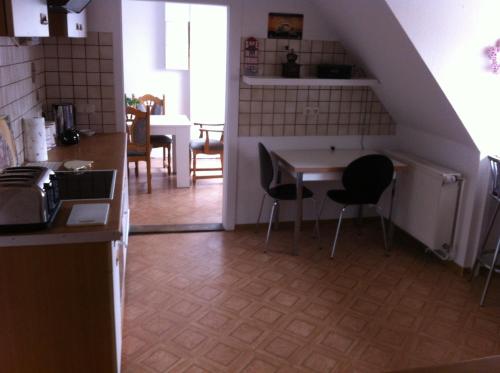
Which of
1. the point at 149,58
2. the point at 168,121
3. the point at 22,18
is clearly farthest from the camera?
the point at 149,58

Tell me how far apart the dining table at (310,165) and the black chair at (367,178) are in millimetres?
106

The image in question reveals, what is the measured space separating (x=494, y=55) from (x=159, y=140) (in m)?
3.75

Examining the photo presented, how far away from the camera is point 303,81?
4.00m

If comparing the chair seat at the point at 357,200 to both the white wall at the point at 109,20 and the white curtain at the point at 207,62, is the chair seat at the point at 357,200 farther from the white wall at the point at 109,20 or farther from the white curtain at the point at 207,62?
the white curtain at the point at 207,62

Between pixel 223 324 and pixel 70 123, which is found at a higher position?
pixel 70 123

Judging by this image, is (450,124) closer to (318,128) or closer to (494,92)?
(494,92)

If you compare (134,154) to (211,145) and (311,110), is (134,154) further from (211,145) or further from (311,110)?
(311,110)

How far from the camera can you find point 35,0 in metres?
1.97

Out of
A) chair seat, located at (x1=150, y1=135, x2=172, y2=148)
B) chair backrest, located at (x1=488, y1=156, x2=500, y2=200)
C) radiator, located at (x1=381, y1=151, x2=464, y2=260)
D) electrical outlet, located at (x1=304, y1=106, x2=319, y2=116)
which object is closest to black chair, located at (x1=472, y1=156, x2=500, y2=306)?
chair backrest, located at (x1=488, y1=156, x2=500, y2=200)

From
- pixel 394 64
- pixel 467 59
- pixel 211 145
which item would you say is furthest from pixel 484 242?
pixel 211 145

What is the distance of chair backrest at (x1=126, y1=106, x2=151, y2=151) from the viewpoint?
5328 millimetres

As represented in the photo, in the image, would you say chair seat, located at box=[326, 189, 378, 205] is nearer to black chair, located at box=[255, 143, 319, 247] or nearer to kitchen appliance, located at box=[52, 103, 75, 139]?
black chair, located at box=[255, 143, 319, 247]

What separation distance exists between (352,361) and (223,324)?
79cm

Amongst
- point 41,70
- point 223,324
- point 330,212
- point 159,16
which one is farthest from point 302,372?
point 159,16
